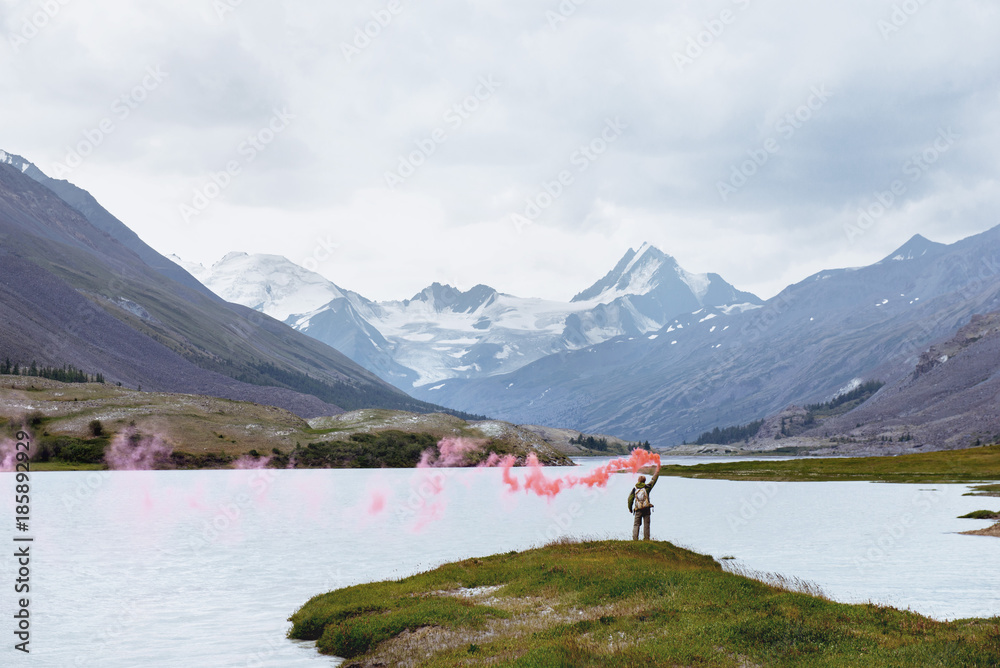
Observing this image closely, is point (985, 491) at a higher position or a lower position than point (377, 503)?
higher

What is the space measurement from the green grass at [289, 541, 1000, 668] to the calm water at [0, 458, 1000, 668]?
11.0 ft

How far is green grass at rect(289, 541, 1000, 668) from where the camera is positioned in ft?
77.0

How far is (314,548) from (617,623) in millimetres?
38062

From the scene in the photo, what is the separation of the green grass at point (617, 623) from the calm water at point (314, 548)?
3.36 meters

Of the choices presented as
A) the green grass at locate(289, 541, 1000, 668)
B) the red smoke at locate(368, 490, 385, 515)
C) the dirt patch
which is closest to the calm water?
the red smoke at locate(368, 490, 385, 515)

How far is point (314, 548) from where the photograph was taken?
2403 inches

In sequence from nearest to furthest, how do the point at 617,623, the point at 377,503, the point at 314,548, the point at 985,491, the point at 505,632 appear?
the point at 617,623 < the point at 505,632 < the point at 314,548 < the point at 377,503 < the point at 985,491

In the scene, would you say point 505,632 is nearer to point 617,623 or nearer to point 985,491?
point 617,623

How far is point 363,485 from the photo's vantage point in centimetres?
15000

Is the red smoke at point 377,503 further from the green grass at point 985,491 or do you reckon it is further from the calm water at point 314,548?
the green grass at point 985,491

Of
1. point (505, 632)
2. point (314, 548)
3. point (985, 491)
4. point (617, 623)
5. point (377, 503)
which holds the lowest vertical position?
point (377, 503)

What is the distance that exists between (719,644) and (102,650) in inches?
866

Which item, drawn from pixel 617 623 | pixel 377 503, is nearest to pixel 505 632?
pixel 617 623

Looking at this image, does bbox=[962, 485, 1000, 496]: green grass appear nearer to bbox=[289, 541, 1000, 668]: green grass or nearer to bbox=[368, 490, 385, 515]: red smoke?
bbox=[368, 490, 385, 515]: red smoke
